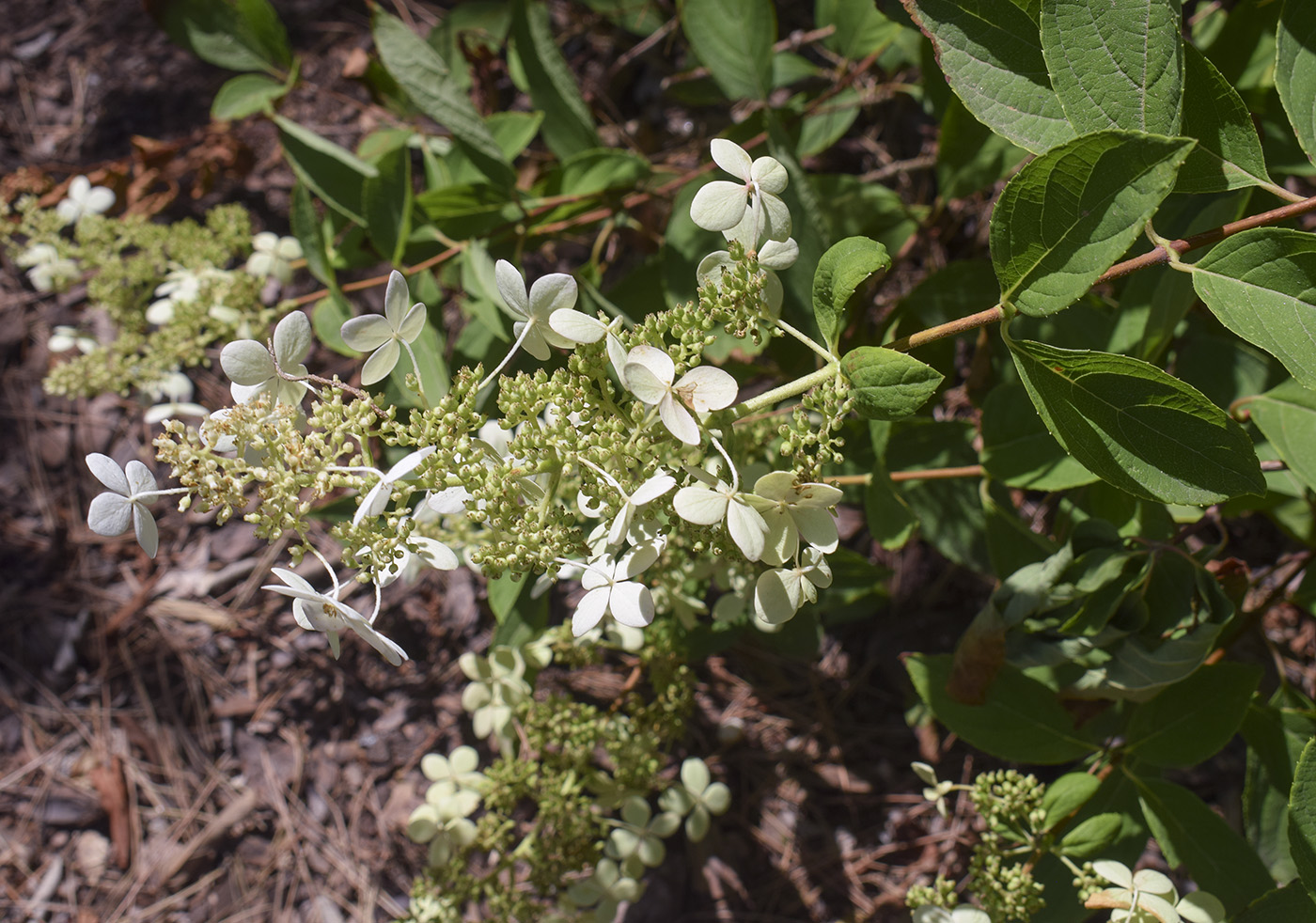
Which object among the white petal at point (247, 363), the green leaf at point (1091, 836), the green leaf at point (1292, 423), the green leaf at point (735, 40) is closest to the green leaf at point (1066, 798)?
the green leaf at point (1091, 836)

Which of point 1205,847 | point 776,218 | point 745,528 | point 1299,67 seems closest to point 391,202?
point 776,218

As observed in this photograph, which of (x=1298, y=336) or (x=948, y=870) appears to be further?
(x=948, y=870)

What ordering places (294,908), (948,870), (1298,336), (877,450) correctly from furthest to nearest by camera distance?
(294,908)
(948,870)
(877,450)
(1298,336)

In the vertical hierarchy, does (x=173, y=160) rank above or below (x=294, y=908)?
above

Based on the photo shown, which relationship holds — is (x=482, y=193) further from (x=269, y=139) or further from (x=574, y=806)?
(x=269, y=139)

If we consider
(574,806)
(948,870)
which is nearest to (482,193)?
(574,806)

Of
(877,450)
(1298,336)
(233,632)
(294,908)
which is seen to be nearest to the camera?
(1298,336)

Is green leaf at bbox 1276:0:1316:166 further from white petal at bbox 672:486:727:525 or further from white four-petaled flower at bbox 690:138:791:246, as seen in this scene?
white petal at bbox 672:486:727:525
